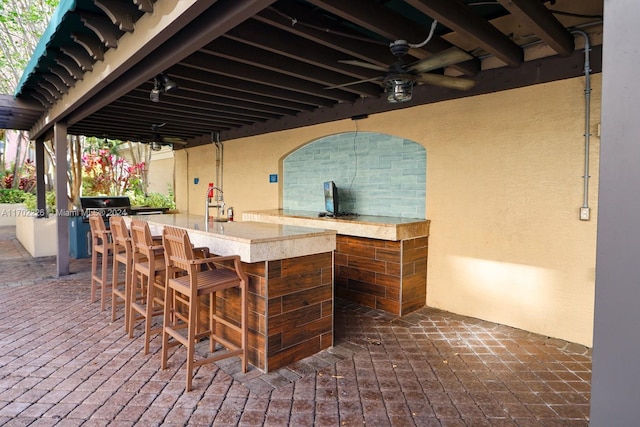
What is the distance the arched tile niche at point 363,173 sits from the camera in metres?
4.70

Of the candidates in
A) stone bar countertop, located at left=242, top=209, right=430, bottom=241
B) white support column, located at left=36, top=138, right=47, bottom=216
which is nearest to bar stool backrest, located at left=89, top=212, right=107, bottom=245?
stone bar countertop, located at left=242, top=209, right=430, bottom=241

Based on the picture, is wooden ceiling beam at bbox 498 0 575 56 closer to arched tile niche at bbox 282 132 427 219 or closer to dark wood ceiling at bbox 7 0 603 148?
dark wood ceiling at bbox 7 0 603 148

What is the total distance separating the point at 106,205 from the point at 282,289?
22.1 feet

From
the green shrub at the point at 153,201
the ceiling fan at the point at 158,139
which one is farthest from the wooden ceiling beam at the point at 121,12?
the green shrub at the point at 153,201

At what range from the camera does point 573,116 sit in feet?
11.0

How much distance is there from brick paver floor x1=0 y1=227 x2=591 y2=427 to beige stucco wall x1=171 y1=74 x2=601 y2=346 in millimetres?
346

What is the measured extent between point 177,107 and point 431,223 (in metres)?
3.91

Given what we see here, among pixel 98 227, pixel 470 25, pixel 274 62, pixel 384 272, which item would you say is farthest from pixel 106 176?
pixel 470 25

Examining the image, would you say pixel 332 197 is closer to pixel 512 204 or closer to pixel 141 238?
pixel 512 204

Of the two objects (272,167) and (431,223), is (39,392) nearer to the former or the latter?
(431,223)

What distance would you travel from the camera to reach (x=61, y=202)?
232 inches

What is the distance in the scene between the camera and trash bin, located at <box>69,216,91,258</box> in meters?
7.21

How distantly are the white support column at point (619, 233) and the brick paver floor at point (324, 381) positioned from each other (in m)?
1.59

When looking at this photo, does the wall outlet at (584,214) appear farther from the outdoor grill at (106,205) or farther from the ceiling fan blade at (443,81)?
the outdoor grill at (106,205)
